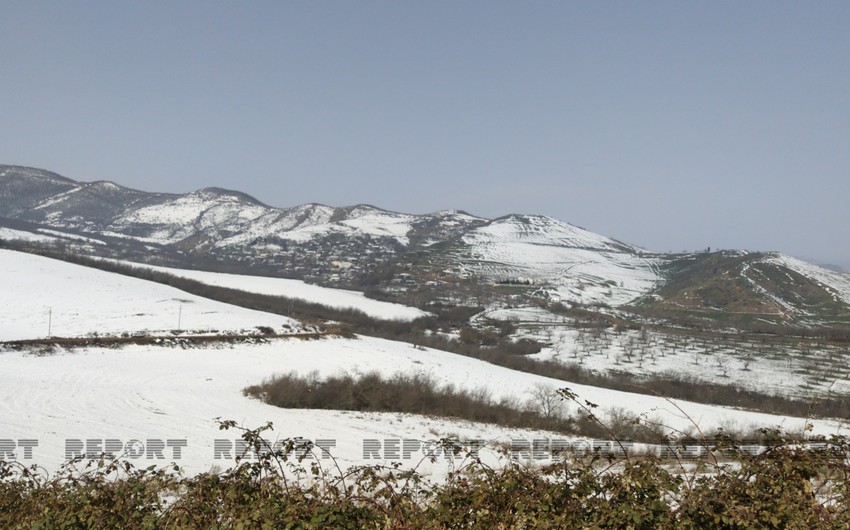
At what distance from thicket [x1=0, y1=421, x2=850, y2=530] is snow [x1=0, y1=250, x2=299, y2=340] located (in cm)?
4765

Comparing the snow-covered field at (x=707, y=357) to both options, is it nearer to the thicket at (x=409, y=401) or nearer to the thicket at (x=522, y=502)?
the thicket at (x=409, y=401)

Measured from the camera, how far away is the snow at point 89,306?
48.2m

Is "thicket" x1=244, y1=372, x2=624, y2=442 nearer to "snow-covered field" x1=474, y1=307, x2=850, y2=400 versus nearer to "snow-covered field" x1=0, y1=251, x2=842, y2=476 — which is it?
"snow-covered field" x1=0, y1=251, x2=842, y2=476

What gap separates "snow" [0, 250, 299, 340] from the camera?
4816cm

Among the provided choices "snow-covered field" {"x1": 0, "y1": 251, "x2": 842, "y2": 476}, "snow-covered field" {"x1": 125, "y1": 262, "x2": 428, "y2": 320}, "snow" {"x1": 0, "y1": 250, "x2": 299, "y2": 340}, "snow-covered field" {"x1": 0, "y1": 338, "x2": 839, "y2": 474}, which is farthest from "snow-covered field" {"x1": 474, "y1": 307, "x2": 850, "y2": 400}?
"snow" {"x1": 0, "y1": 250, "x2": 299, "y2": 340}

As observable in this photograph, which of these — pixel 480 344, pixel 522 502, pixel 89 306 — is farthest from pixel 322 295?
pixel 522 502

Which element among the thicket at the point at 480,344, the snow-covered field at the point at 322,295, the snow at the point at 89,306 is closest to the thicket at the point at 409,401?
the thicket at the point at 480,344

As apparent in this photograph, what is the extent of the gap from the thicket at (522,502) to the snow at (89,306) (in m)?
47.7

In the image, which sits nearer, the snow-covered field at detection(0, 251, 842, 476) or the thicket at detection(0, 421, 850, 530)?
the thicket at detection(0, 421, 850, 530)

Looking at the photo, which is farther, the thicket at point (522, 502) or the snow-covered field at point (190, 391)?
the snow-covered field at point (190, 391)

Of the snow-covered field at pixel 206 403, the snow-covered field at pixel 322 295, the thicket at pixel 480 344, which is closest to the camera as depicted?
the snow-covered field at pixel 206 403

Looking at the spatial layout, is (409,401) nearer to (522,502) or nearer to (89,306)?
(522,502)

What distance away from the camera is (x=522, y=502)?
4383mm

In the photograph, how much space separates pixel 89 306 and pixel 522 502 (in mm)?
67427
